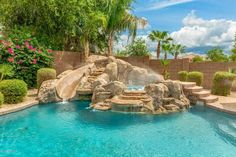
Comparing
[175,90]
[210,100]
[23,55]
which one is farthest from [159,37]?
[23,55]

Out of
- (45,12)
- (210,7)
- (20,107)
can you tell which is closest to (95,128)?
(20,107)

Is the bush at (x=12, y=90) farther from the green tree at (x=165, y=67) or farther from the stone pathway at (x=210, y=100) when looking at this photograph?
the green tree at (x=165, y=67)

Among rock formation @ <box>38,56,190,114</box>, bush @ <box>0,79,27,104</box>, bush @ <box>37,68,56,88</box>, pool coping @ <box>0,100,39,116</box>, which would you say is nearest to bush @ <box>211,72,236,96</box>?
rock formation @ <box>38,56,190,114</box>

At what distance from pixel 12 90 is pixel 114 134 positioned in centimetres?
552

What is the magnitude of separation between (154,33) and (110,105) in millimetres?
11982

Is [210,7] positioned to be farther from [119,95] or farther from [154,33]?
[154,33]

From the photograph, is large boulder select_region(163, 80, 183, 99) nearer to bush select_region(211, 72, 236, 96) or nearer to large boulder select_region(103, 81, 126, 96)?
large boulder select_region(103, 81, 126, 96)

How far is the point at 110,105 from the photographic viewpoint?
919cm

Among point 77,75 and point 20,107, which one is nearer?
point 20,107

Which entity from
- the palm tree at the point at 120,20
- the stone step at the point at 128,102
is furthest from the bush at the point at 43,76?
the palm tree at the point at 120,20

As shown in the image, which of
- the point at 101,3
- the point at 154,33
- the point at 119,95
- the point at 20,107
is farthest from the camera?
the point at 154,33

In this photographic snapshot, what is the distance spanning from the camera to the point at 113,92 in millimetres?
9828

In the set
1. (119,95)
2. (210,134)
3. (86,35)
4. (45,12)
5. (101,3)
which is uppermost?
(101,3)

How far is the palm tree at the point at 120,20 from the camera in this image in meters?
17.2
